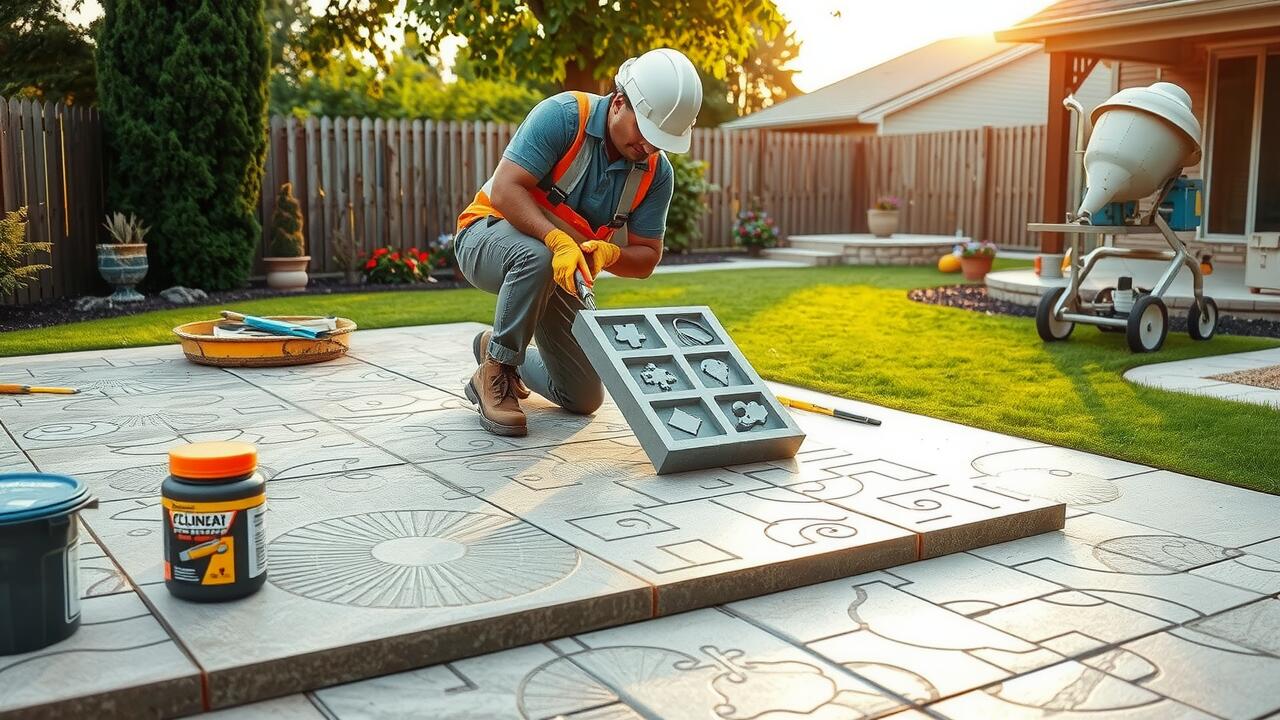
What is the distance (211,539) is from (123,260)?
7704mm

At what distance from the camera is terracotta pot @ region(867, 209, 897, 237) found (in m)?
15.8

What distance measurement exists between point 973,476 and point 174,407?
336 centimetres

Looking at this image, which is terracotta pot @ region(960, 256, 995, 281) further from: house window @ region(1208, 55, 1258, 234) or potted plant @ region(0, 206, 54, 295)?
potted plant @ region(0, 206, 54, 295)

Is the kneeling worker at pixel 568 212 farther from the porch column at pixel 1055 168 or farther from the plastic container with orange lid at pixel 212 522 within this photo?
the porch column at pixel 1055 168

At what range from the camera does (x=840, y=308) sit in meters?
9.31

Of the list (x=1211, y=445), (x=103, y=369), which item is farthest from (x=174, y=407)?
(x=1211, y=445)

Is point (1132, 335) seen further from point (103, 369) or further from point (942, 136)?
point (942, 136)

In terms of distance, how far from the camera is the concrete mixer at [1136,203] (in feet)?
22.0

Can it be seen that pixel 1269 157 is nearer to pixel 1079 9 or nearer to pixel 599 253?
pixel 1079 9

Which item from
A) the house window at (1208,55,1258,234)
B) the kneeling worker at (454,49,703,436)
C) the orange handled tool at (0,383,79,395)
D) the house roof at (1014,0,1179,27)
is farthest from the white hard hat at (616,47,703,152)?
the house window at (1208,55,1258,234)

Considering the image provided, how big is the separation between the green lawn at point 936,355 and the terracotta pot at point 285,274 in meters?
1.06

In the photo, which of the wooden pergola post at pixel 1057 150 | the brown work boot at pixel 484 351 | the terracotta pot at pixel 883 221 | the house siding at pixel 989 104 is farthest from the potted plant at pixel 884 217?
the brown work boot at pixel 484 351

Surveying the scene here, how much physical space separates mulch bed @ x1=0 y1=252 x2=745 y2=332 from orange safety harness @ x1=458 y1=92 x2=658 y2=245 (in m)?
5.18

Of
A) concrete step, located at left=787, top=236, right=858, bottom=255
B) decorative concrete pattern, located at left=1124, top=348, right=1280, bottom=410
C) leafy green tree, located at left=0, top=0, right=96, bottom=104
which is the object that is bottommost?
decorative concrete pattern, located at left=1124, top=348, right=1280, bottom=410
